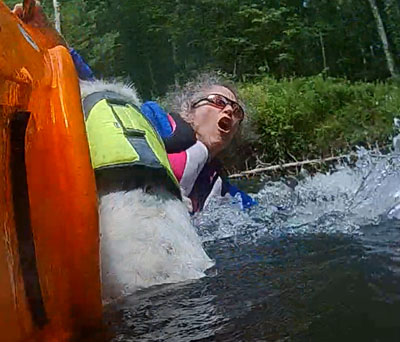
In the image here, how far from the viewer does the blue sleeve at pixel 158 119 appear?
2.10 metres

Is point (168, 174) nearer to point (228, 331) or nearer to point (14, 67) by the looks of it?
point (228, 331)

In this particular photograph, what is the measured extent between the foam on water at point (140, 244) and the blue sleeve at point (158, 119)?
3.09ft

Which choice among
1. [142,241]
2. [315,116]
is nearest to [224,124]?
[142,241]

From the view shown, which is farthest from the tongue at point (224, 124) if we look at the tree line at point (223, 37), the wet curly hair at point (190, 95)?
the tree line at point (223, 37)

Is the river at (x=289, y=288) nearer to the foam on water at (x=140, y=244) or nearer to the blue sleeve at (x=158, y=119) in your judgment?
the foam on water at (x=140, y=244)

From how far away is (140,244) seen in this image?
1.05 metres

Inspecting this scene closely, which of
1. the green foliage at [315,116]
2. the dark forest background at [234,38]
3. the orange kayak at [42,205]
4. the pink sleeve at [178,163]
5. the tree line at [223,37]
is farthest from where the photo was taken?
the tree line at [223,37]

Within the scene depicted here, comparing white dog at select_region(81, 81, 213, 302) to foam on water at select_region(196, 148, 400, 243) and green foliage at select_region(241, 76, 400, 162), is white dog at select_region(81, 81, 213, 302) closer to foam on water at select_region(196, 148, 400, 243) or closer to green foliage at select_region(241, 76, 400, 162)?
foam on water at select_region(196, 148, 400, 243)

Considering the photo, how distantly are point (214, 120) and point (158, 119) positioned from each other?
0.84 ft

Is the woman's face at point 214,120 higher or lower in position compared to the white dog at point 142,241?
higher

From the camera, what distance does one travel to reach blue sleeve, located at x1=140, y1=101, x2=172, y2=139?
210 centimetres

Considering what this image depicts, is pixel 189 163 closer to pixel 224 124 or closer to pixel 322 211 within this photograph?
pixel 224 124

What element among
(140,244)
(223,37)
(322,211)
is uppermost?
(223,37)

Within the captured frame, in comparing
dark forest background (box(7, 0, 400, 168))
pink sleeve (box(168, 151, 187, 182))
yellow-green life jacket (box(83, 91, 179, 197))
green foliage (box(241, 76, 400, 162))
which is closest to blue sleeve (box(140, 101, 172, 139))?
pink sleeve (box(168, 151, 187, 182))
